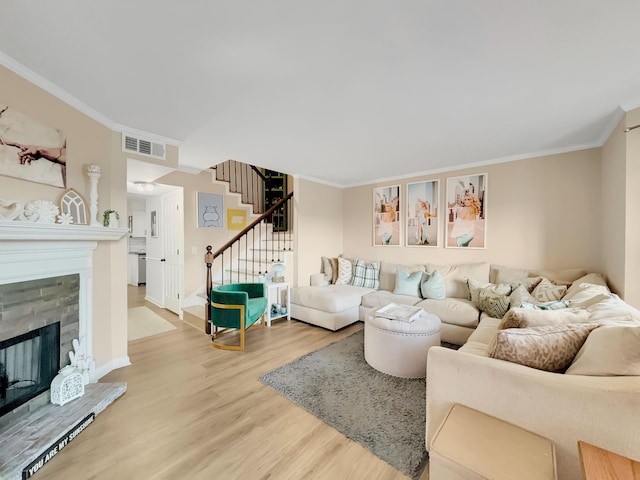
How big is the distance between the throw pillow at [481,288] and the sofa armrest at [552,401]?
6.96 feet

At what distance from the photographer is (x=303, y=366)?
262 centimetres

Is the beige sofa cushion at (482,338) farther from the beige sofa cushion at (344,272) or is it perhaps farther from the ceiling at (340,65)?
the beige sofa cushion at (344,272)

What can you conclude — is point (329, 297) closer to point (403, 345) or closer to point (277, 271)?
point (277, 271)

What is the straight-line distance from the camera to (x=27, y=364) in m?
1.85

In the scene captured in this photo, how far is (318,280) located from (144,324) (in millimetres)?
2787

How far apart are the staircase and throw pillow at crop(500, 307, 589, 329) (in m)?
3.22

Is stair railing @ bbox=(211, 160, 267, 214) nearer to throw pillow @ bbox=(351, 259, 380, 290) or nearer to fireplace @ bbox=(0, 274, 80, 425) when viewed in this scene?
throw pillow @ bbox=(351, 259, 380, 290)

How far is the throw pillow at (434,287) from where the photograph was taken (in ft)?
11.5

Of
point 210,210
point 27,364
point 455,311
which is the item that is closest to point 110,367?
point 27,364

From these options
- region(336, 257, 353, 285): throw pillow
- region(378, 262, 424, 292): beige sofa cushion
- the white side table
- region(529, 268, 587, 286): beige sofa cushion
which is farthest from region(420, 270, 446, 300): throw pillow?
the white side table

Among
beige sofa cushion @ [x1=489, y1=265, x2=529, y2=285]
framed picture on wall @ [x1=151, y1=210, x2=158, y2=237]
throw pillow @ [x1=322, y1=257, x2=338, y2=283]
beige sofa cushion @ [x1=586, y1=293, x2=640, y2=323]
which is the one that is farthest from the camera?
framed picture on wall @ [x1=151, y1=210, x2=158, y2=237]

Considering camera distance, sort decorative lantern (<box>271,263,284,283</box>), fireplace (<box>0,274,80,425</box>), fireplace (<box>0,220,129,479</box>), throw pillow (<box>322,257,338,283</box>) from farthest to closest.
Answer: throw pillow (<box>322,257,338,283</box>) → decorative lantern (<box>271,263,284,283</box>) → fireplace (<box>0,274,80,425</box>) → fireplace (<box>0,220,129,479</box>)

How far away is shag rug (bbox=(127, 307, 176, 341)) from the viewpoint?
11.5 feet

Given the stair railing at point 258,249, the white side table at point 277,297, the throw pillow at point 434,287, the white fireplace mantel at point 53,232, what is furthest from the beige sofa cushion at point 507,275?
the white fireplace mantel at point 53,232
